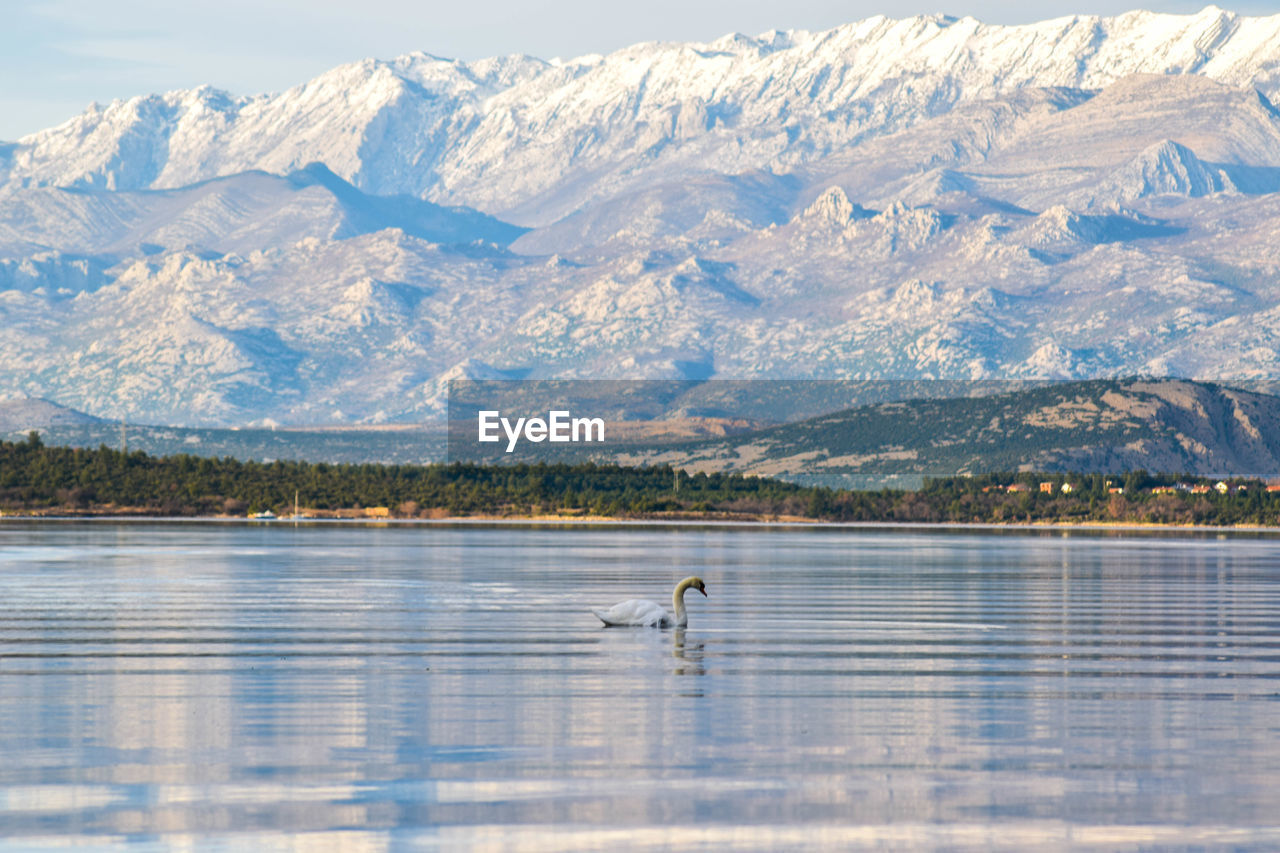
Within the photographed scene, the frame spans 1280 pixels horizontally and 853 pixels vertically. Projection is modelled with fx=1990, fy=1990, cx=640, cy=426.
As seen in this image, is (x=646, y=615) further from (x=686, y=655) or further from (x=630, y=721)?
(x=630, y=721)

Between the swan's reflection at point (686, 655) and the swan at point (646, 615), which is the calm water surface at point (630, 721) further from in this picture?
the swan at point (646, 615)

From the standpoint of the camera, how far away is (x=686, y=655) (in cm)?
3909

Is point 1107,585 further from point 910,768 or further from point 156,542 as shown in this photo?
point 156,542

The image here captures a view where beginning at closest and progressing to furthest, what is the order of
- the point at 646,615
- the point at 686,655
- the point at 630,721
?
1. the point at 630,721
2. the point at 686,655
3. the point at 646,615

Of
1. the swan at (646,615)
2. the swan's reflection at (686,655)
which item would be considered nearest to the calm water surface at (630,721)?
the swan's reflection at (686,655)

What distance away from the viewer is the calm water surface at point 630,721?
21688 mm

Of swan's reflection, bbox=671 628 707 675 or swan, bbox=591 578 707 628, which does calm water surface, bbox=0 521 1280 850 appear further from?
swan, bbox=591 578 707 628

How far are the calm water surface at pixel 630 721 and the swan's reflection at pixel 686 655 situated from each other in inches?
7.2

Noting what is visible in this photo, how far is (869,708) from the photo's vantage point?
30.8 meters

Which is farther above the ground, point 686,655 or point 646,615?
point 646,615

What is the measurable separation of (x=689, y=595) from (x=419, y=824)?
40.5 meters

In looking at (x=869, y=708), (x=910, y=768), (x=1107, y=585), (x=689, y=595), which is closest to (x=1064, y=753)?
(x=910, y=768)

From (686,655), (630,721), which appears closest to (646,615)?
(686,655)

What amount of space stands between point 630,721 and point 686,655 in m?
10.2
